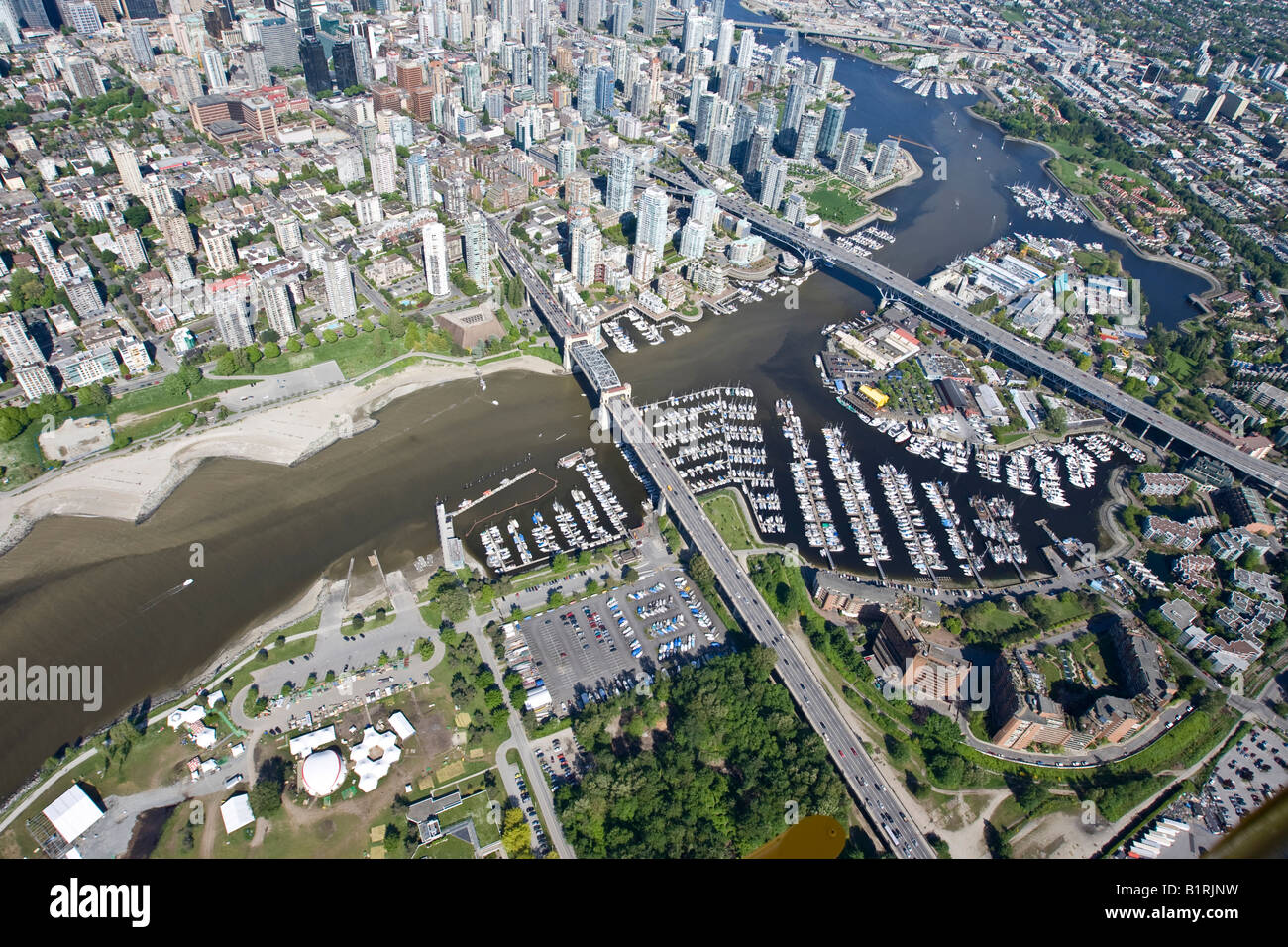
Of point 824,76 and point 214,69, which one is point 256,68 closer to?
point 214,69

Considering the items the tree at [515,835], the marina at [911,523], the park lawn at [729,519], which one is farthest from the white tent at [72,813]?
the marina at [911,523]

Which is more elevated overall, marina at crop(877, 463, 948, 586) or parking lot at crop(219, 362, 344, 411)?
marina at crop(877, 463, 948, 586)

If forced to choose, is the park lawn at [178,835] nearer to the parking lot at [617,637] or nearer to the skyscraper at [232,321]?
the parking lot at [617,637]

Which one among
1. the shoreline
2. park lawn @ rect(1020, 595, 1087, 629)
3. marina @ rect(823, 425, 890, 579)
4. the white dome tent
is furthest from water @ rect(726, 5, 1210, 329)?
the white dome tent

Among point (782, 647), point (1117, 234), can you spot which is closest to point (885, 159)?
point (1117, 234)

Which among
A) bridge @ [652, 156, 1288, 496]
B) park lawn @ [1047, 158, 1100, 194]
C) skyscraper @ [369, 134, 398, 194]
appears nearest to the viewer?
bridge @ [652, 156, 1288, 496]

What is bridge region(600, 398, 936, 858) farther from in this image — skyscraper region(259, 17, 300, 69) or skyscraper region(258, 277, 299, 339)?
skyscraper region(259, 17, 300, 69)
